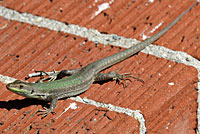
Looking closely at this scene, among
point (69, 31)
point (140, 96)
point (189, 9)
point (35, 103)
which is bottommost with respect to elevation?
point (140, 96)

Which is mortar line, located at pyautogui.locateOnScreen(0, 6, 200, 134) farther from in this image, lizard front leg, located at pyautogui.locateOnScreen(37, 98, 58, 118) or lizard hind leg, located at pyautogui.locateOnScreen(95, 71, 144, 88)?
lizard front leg, located at pyautogui.locateOnScreen(37, 98, 58, 118)

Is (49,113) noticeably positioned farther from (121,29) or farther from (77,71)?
(121,29)

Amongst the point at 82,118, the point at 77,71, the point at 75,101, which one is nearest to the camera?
the point at 82,118

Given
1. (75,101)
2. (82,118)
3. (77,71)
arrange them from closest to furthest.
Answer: (82,118)
(75,101)
(77,71)

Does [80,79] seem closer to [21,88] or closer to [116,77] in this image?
[116,77]

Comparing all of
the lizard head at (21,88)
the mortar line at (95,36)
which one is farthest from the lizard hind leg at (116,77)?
the lizard head at (21,88)

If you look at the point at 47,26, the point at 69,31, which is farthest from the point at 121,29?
the point at 47,26
